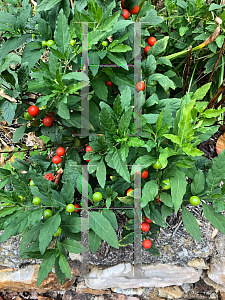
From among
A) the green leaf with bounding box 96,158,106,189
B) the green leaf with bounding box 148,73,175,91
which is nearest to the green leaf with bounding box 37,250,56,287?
the green leaf with bounding box 96,158,106,189

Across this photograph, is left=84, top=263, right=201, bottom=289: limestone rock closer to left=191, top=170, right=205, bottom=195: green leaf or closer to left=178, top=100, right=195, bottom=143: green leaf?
left=191, top=170, right=205, bottom=195: green leaf

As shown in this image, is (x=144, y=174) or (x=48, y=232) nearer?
(x=48, y=232)

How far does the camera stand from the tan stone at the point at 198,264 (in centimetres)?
196

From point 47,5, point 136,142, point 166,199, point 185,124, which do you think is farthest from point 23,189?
point 47,5

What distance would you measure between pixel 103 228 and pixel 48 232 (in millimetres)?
290

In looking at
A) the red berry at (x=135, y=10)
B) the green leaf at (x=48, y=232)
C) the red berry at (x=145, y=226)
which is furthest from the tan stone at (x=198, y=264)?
the red berry at (x=135, y=10)

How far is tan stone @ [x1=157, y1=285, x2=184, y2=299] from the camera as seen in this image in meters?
2.09

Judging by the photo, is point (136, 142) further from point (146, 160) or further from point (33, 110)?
point (33, 110)

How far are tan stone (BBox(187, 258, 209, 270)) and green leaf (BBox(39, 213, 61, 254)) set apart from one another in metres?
1.41

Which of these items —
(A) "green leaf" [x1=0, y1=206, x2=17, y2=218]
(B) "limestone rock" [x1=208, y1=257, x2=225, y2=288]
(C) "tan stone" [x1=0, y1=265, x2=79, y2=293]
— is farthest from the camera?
(C) "tan stone" [x1=0, y1=265, x2=79, y2=293]

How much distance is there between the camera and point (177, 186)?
113 cm

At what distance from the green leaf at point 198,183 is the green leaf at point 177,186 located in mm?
178

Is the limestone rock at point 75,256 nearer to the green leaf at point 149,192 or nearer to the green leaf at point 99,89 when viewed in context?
the green leaf at point 149,192

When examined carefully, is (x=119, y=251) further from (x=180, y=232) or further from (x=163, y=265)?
(x=180, y=232)
